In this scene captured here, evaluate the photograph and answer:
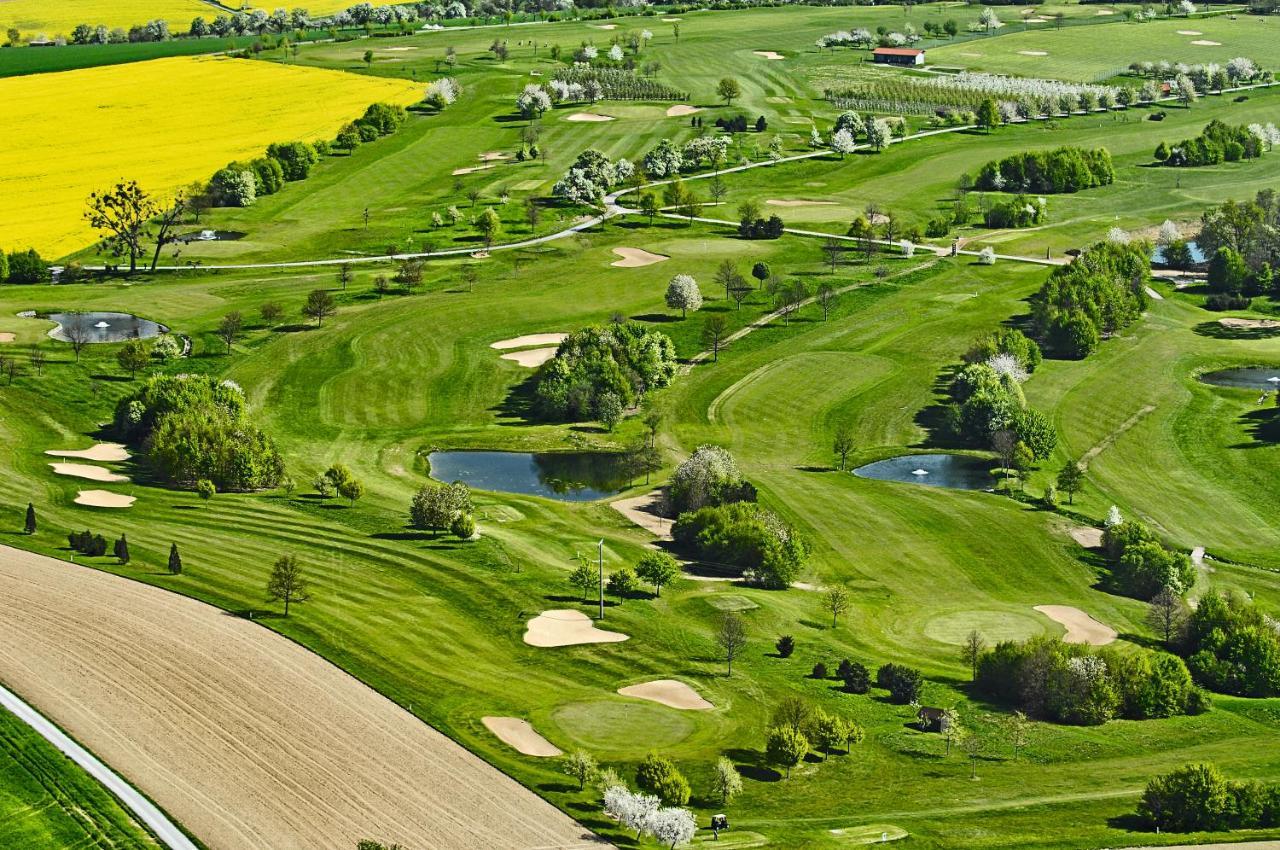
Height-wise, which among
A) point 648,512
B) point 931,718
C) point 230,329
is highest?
point 230,329

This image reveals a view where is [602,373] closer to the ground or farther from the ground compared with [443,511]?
farther from the ground

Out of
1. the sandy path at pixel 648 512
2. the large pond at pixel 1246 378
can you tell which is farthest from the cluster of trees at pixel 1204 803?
the large pond at pixel 1246 378

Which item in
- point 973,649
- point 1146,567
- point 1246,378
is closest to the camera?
point 973,649

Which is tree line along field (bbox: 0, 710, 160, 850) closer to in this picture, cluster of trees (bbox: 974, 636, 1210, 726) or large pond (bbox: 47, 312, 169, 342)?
cluster of trees (bbox: 974, 636, 1210, 726)

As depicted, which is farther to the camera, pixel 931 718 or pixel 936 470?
pixel 936 470

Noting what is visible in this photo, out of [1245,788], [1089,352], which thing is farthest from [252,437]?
[1089,352]

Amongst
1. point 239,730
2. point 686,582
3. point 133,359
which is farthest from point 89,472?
point 239,730

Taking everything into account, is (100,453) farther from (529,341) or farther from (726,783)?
(726,783)

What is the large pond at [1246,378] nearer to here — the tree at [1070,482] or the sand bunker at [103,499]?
the tree at [1070,482]
